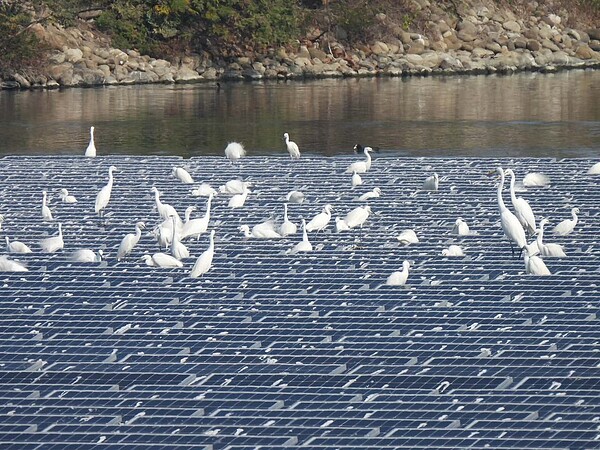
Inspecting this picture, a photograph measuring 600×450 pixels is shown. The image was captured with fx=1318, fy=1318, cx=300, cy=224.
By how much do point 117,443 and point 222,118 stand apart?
37.2 m

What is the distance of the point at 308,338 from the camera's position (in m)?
15.0

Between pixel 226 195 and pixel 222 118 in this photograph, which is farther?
pixel 222 118

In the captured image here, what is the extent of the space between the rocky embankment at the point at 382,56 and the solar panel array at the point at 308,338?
39.9 metres

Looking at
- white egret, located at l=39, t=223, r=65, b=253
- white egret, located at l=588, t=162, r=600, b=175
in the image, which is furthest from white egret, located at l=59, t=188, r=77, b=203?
white egret, located at l=588, t=162, r=600, b=175

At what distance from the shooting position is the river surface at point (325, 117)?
1586 inches

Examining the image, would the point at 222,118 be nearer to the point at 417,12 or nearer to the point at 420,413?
the point at 417,12

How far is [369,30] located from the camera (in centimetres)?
6869

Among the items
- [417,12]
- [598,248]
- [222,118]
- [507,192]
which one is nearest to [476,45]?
[417,12]

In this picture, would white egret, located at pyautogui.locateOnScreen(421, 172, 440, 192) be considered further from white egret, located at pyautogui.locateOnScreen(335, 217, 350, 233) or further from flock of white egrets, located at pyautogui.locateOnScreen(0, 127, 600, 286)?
white egret, located at pyautogui.locateOnScreen(335, 217, 350, 233)

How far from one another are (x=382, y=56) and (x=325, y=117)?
65.7ft

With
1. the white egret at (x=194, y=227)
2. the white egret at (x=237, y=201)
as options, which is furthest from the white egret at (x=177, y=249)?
the white egret at (x=237, y=201)

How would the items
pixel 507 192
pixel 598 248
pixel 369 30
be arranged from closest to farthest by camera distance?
pixel 598 248 < pixel 507 192 < pixel 369 30

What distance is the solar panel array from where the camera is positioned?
40.1 feet

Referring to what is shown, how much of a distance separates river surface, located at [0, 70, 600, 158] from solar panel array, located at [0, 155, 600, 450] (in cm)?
1696
